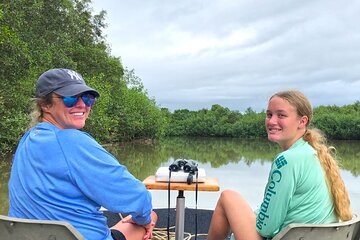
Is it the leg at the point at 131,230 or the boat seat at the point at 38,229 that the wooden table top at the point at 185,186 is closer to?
the leg at the point at 131,230

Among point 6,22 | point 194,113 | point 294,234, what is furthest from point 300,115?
point 194,113

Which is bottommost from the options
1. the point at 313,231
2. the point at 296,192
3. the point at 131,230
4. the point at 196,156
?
the point at 196,156

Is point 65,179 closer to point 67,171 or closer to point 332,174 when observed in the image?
point 67,171

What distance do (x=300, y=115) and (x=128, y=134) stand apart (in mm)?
28326

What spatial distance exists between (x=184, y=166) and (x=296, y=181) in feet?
3.41

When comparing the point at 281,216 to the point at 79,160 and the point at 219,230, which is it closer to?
the point at 219,230

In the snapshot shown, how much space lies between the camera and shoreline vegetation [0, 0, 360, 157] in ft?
35.1

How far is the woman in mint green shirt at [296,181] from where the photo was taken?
Answer: 1.95 m

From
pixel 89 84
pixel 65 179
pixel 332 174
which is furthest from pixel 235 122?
pixel 65 179

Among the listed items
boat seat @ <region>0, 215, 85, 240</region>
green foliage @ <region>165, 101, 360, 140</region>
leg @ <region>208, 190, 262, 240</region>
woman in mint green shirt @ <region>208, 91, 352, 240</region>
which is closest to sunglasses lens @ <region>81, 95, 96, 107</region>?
boat seat @ <region>0, 215, 85, 240</region>

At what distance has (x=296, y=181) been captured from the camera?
1.95 m

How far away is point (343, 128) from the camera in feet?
129

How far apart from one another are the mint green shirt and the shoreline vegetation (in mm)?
1337

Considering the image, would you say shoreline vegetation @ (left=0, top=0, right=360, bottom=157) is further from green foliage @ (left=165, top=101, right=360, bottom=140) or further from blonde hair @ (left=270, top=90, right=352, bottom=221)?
blonde hair @ (left=270, top=90, right=352, bottom=221)
